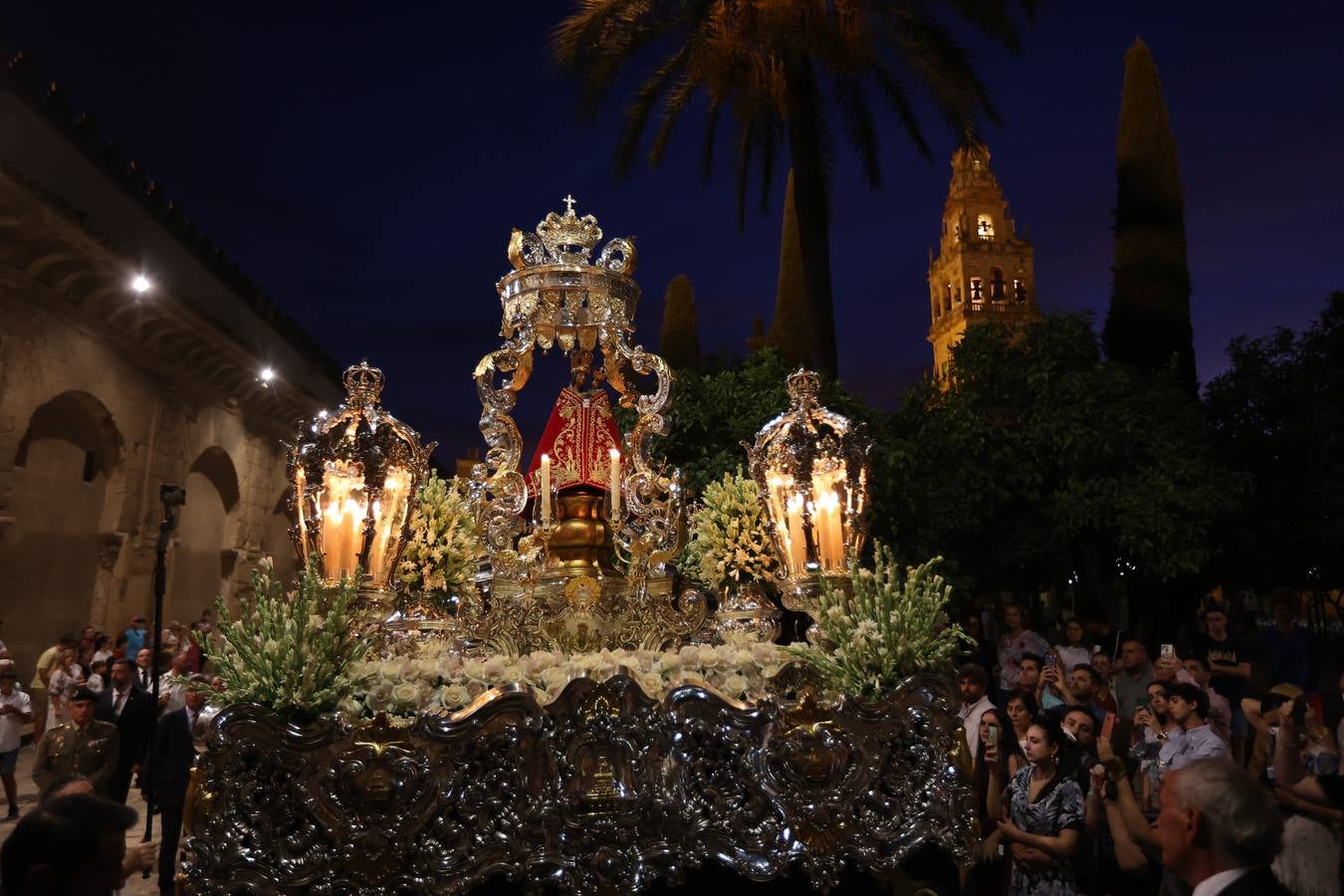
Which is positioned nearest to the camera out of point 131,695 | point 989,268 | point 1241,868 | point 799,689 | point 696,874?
point 1241,868

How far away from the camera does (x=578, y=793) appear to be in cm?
484

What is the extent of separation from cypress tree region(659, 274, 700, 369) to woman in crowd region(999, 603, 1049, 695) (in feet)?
71.2

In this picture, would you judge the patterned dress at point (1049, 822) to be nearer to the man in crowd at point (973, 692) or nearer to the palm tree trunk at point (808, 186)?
the man in crowd at point (973, 692)

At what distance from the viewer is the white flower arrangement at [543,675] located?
513 cm

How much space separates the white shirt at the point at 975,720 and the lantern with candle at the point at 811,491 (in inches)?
54.8

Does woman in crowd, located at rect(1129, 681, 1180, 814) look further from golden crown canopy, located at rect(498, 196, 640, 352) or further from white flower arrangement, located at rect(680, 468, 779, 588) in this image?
golden crown canopy, located at rect(498, 196, 640, 352)

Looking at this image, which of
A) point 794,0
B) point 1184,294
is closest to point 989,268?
point 1184,294

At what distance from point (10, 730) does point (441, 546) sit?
5.44m

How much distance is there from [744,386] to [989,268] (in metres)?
44.7

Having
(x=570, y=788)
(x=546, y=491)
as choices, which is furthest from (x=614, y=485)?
(x=570, y=788)

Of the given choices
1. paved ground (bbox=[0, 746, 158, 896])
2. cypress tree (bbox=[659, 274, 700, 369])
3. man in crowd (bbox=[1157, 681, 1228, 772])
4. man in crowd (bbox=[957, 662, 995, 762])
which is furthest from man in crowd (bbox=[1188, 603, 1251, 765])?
cypress tree (bbox=[659, 274, 700, 369])

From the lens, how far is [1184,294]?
20.1 m

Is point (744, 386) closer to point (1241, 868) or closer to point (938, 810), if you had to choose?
point (938, 810)

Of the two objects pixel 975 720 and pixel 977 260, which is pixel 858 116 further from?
→ pixel 977 260
